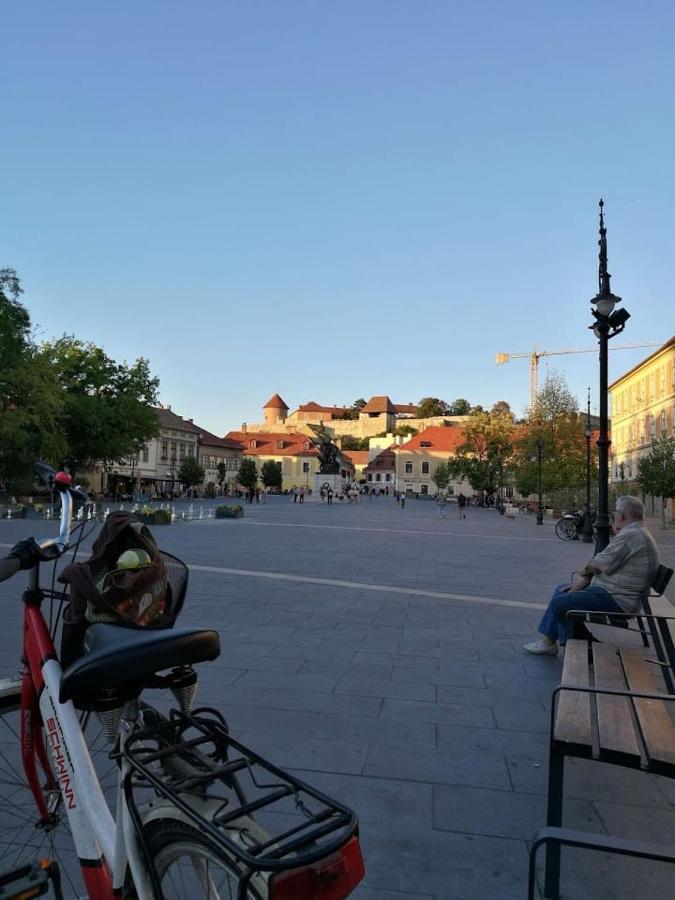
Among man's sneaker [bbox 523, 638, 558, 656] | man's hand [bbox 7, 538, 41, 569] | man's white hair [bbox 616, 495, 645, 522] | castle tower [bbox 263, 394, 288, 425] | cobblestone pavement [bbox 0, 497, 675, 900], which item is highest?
castle tower [bbox 263, 394, 288, 425]

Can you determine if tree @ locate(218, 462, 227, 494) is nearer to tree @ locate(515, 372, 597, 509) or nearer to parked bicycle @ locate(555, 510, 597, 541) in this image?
tree @ locate(515, 372, 597, 509)

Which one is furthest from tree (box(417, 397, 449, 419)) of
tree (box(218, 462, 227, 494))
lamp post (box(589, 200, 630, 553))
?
→ lamp post (box(589, 200, 630, 553))

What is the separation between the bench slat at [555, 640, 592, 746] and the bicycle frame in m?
1.78

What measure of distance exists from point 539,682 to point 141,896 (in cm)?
463

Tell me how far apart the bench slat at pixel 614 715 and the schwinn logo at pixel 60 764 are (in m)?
2.03

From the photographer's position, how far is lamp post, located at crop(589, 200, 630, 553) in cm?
1099

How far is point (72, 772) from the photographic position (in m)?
2.22

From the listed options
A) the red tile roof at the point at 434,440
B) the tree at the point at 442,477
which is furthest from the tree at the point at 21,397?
the red tile roof at the point at 434,440

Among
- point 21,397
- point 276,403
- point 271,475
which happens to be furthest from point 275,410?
point 21,397

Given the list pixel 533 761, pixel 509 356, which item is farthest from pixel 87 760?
pixel 509 356

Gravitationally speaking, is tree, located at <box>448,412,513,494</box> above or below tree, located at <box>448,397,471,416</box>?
below

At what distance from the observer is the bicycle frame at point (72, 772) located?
204 cm

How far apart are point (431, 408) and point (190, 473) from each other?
87414mm

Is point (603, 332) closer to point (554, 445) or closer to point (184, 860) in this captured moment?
point (184, 860)
